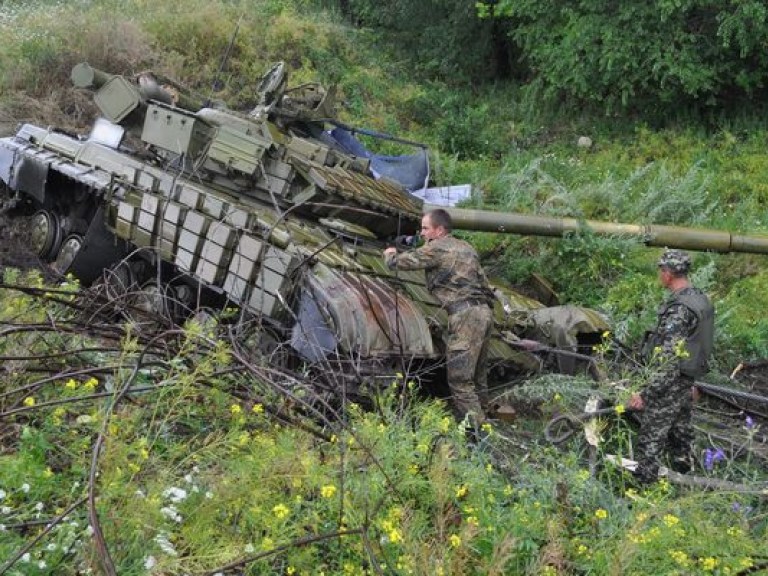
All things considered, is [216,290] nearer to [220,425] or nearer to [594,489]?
[220,425]

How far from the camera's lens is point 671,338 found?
6266 mm

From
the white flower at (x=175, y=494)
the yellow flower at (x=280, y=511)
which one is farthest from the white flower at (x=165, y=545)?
the yellow flower at (x=280, y=511)

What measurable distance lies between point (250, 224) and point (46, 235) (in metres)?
3.28

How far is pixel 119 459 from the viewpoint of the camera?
365 centimetres

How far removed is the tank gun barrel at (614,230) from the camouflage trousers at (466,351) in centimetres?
276

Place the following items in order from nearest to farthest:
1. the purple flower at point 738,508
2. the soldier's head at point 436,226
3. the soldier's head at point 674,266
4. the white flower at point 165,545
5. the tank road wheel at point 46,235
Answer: the white flower at point 165,545 → the purple flower at point 738,508 → the soldier's head at point 674,266 → the soldier's head at point 436,226 → the tank road wheel at point 46,235

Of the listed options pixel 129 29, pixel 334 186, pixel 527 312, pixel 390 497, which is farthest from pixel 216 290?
pixel 129 29

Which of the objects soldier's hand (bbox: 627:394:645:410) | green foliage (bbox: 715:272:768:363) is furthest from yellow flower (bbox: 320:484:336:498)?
green foliage (bbox: 715:272:768:363)

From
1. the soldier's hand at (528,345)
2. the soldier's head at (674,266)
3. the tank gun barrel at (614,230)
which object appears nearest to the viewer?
the soldier's head at (674,266)

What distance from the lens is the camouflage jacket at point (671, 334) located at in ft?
20.3

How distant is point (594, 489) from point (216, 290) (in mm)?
4222

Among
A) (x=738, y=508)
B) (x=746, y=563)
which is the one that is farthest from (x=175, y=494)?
(x=738, y=508)

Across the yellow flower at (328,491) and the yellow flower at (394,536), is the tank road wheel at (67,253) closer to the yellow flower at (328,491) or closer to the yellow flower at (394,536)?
the yellow flower at (328,491)

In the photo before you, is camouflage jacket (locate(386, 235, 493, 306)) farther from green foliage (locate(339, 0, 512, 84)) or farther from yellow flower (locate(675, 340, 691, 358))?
green foliage (locate(339, 0, 512, 84))
